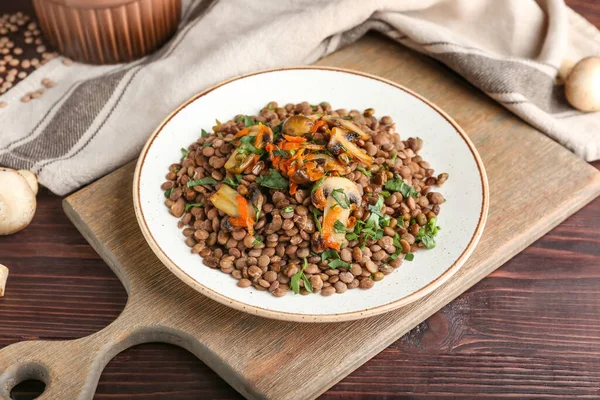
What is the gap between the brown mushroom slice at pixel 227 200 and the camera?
227 cm

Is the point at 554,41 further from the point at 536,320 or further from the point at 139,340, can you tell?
the point at 139,340

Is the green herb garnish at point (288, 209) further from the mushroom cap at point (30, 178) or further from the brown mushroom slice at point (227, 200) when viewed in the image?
the mushroom cap at point (30, 178)

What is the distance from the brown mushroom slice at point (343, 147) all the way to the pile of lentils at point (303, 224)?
0.03m

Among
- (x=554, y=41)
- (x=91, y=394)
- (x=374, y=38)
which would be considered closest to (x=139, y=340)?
(x=91, y=394)

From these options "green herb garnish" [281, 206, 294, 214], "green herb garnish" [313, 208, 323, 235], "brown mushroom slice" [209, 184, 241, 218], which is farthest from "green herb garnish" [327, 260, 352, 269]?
"brown mushroom slice" [209, 184, 241, 218]

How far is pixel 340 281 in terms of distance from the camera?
2189 millimetres

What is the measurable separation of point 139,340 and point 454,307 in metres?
1.04

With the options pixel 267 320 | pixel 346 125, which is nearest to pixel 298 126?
pixel 346 125

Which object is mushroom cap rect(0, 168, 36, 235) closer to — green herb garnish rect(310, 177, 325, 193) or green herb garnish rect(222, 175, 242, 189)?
green herb garnish rect(222, 175, 242, 189)

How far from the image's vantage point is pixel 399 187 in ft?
7.88

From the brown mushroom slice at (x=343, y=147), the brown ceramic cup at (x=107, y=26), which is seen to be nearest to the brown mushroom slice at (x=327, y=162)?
the brown mushroom slice at (x=343, y=147)

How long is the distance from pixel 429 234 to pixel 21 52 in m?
1.99

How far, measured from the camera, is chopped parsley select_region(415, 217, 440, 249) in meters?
2.31

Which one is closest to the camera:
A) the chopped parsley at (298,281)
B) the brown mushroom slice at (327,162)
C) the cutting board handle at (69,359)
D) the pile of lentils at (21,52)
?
the cutting board handle at (69,359)
